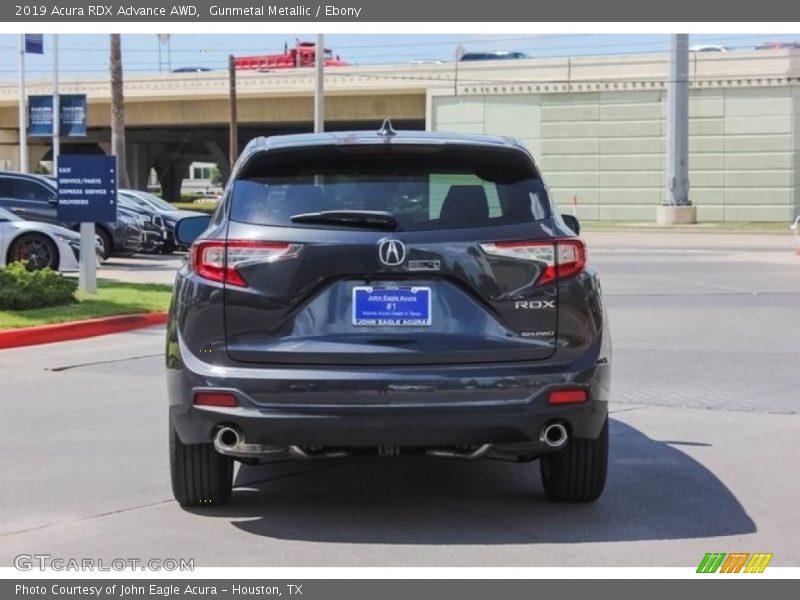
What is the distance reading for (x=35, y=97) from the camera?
5044cm

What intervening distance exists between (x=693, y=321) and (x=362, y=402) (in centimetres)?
996

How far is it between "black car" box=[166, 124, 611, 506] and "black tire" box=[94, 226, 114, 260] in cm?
1760

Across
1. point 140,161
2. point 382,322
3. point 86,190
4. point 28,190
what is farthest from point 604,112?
point 382,322

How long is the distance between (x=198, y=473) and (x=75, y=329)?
7.61m

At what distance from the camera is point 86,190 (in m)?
15.9

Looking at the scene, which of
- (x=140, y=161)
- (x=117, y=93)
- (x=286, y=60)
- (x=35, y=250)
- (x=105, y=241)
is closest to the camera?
(x=35, y=250)

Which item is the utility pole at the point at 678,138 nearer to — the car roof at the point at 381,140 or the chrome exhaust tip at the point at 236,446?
the car roof at the point at 381,140

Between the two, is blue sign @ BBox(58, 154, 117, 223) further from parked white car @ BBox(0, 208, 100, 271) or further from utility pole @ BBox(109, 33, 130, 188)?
utility pole @ BBox(109, 33, 130, 188)

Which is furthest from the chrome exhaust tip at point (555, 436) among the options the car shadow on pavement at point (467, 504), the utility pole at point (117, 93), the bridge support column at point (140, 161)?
the bridge support column at point (140, 161)

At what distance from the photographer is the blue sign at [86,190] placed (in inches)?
624

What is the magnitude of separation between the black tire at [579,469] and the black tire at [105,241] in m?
17.8

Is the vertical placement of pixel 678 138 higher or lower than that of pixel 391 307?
higher

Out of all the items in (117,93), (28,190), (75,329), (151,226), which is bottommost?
(75,329)

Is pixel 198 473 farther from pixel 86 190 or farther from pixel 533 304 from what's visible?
pixel 86 190
